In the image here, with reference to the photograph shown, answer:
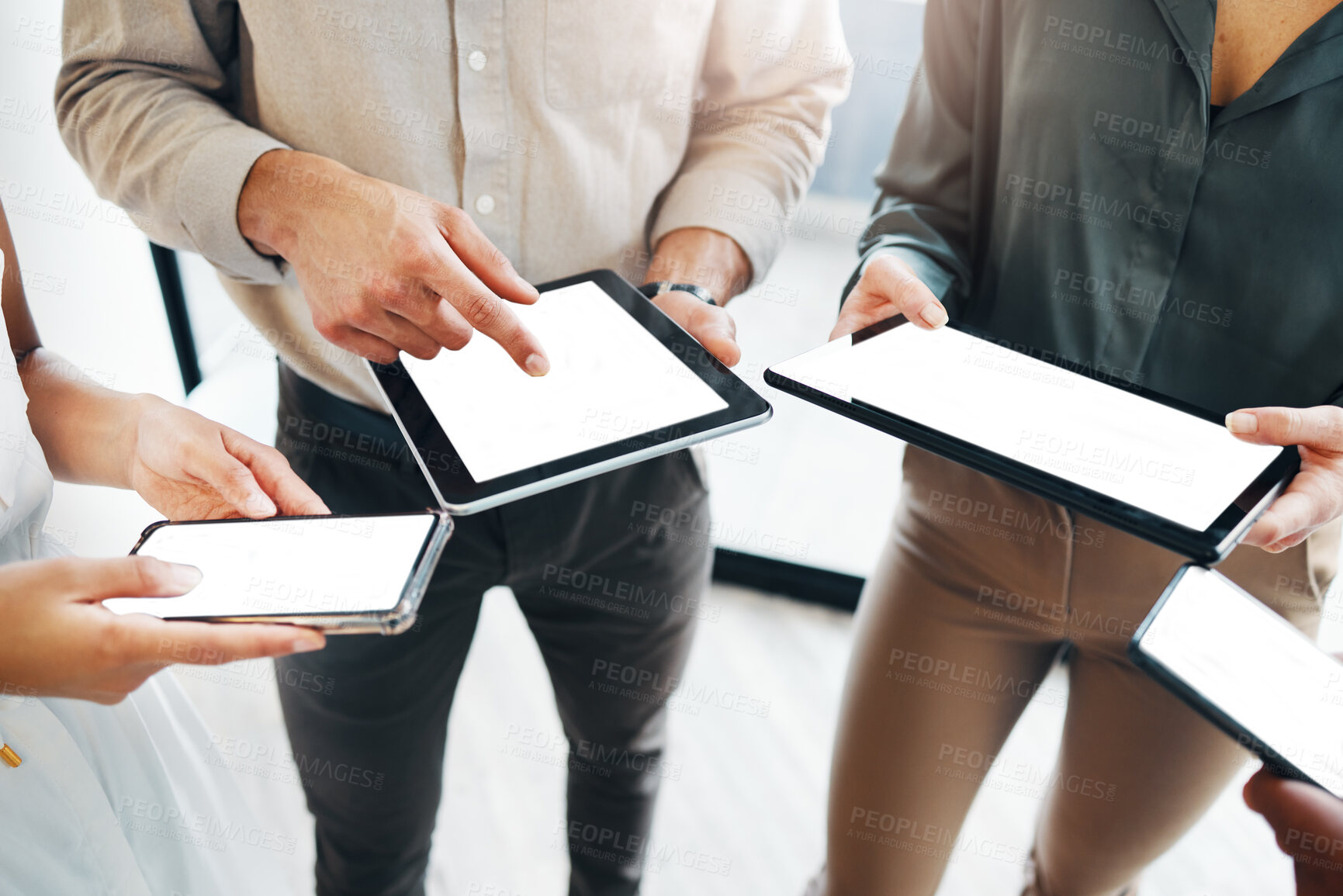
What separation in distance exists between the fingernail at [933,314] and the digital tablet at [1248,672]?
31cm

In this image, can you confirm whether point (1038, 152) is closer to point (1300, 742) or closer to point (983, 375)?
point (983, 375)

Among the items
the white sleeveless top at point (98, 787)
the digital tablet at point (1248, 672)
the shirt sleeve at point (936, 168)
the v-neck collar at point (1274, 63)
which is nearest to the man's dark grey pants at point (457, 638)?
the white sleeveless top at point (98, 787)

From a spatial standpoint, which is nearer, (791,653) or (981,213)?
(981,213)

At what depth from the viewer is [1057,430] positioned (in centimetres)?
70

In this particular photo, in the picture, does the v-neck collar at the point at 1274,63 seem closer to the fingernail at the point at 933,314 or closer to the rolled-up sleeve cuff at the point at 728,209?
the fingernail at the point at 933,314

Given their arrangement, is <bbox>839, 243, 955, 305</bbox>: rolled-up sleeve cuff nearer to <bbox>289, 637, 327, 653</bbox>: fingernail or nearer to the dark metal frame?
<bbox>289, 637, 327, 653</bbox>: fingernail

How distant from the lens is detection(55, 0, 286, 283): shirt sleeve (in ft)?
2.29

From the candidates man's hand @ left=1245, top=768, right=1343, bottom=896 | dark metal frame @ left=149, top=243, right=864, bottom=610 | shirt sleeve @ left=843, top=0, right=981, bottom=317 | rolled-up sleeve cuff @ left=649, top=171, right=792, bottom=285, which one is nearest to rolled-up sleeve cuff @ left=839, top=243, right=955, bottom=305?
shirt sleeve @ left=843, top=0, right=981, bottom=317

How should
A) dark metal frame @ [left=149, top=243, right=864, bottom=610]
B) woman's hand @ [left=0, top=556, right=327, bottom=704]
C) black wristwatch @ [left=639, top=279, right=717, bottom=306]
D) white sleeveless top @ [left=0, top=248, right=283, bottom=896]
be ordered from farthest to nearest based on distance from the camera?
dark metal frame @ [left=149, top=243, right=864, bottom=610] → black wristwatch @ [left=639, top=279, right=717, bottom=306] → white sleeveless top @ [left=0, top=248, right=283, bottom=896] → woman's hand @ [left=0, top=556, right=327, bottom=704]

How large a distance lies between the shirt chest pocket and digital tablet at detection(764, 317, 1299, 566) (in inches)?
12.7

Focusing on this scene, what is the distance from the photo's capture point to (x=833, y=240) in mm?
1732

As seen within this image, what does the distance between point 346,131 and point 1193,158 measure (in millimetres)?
784

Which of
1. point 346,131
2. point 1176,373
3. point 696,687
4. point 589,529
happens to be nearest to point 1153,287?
point 1176,373

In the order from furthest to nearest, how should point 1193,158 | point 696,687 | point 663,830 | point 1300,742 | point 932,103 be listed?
1. point 696,687
2. point 663,830
3. point 932,103
4. point 1193,158
5. point 1300,742
